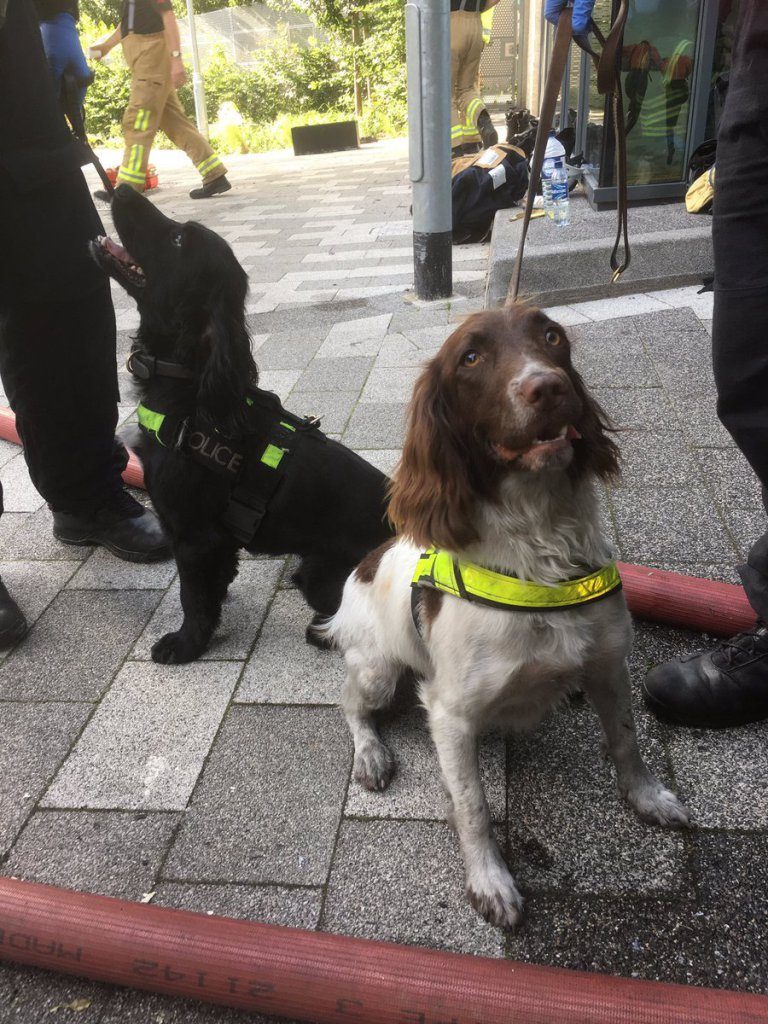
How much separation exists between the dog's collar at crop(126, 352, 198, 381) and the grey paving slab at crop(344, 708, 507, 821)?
1.35m

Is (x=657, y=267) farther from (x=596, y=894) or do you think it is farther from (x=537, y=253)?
Answer: (x=596, y=894)

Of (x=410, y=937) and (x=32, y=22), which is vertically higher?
(x=32, y=22)

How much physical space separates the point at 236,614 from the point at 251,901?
4.26 ft

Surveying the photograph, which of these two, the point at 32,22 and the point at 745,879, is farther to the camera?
the point at 32,22

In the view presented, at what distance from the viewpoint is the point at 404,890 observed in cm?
185

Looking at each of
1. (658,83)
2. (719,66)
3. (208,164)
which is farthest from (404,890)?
(208,164)

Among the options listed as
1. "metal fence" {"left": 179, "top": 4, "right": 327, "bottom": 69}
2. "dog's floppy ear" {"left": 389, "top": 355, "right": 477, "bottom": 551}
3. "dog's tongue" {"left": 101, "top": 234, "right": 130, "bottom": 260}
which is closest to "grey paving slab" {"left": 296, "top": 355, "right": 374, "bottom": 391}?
"dog's tongue" {"left": 101, "top": 234, "right": 130, "bottom": 260}

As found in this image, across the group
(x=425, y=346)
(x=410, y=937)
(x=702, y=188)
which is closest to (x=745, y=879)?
(x=410, y=937)

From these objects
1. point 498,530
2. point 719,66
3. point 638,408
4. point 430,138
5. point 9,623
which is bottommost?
point 9,623

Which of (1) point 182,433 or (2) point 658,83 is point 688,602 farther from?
(2) point 658,83

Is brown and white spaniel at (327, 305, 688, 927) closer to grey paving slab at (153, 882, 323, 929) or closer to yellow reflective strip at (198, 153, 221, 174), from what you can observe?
grey paving slab at (153, 882, 323, 929)

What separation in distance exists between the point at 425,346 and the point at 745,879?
14.0 feet

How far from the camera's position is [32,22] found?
8.95 feet

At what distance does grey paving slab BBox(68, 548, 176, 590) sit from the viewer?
320 cm
